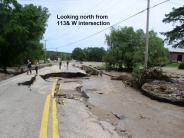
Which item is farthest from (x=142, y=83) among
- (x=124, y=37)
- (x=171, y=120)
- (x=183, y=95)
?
(x=124, y=37)

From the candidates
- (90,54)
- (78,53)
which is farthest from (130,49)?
(78,53)

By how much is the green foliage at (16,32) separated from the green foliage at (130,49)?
1437 centimetres

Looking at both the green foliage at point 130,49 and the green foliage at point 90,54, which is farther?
the green foliage at point 90,54

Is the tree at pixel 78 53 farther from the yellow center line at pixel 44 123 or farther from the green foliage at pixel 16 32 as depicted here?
the yellow center line at pixel 44 123

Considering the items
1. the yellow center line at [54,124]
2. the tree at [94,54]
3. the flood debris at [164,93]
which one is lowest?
the flood debris at [164,93]

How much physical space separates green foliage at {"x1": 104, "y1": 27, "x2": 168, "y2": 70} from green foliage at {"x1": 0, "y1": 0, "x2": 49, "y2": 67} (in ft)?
47.2

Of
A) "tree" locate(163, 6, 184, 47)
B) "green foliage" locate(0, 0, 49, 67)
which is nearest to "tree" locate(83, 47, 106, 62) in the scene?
"green foliage" locate(0, 0, 49, 67)

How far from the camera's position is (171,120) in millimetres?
12500

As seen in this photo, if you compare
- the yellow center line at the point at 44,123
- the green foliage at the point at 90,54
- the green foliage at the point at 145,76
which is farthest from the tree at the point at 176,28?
the green foliage at the point at 90,54

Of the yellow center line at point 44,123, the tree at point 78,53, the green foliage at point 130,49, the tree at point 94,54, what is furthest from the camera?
the tree at point 78,53

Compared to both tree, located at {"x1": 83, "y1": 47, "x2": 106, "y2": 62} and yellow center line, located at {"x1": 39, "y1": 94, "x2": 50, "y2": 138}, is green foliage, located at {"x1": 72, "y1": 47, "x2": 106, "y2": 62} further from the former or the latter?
yellow center line, located at {"x1": 39, "y1": 94, "x2": 50, "y2": 138}

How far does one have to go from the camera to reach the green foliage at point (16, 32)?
132 feet

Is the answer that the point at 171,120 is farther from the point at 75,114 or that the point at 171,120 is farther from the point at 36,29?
the point at 36,29

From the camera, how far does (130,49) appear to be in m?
56.7
